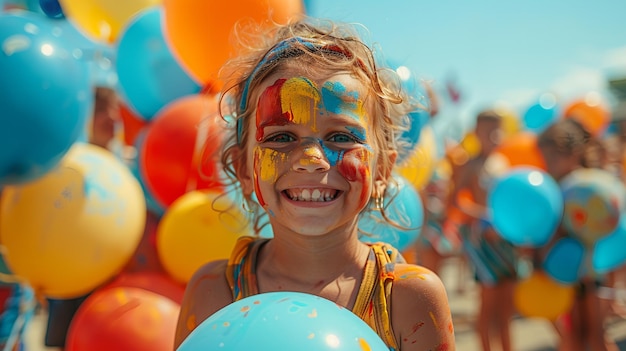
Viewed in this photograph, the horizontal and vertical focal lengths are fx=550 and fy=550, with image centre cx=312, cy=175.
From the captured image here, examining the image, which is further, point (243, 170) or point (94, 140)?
point (94, 140)

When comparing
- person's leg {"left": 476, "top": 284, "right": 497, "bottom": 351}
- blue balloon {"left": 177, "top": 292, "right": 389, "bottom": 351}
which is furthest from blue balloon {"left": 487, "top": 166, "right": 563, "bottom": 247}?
blue balloon {"left": 177, "top": 292, "right": 389, "bottom": 351}

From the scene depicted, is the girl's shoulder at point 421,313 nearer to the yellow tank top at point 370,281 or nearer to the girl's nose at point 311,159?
the yellow tank top at point 370,281

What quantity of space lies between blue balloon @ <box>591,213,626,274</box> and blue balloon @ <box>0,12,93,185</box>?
3.27 metres

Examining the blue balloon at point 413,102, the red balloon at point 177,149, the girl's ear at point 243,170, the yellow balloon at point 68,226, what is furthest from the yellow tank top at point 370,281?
the red balloon at point 177,149

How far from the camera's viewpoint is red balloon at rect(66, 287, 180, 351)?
2.06 meters

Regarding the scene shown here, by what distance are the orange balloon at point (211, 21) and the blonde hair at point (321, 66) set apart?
1.02 meters

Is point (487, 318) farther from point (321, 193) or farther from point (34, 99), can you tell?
point (34, 99)

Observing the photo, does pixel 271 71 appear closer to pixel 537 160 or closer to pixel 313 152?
pixel 313 152

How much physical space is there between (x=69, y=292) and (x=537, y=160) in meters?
4.02

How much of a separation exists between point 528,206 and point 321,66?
2650mm

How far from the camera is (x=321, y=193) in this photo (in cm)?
124

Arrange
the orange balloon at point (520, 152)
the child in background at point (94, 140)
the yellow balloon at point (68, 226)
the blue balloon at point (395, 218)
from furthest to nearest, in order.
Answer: the orange balloon at point (520, 152)
the child in background at point (94, 140)
the yellow balloon at point (68, 226)
the blue balloon at point (395, 218)

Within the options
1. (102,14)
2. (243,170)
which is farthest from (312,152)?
(102,14)

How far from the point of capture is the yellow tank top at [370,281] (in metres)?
1.21
